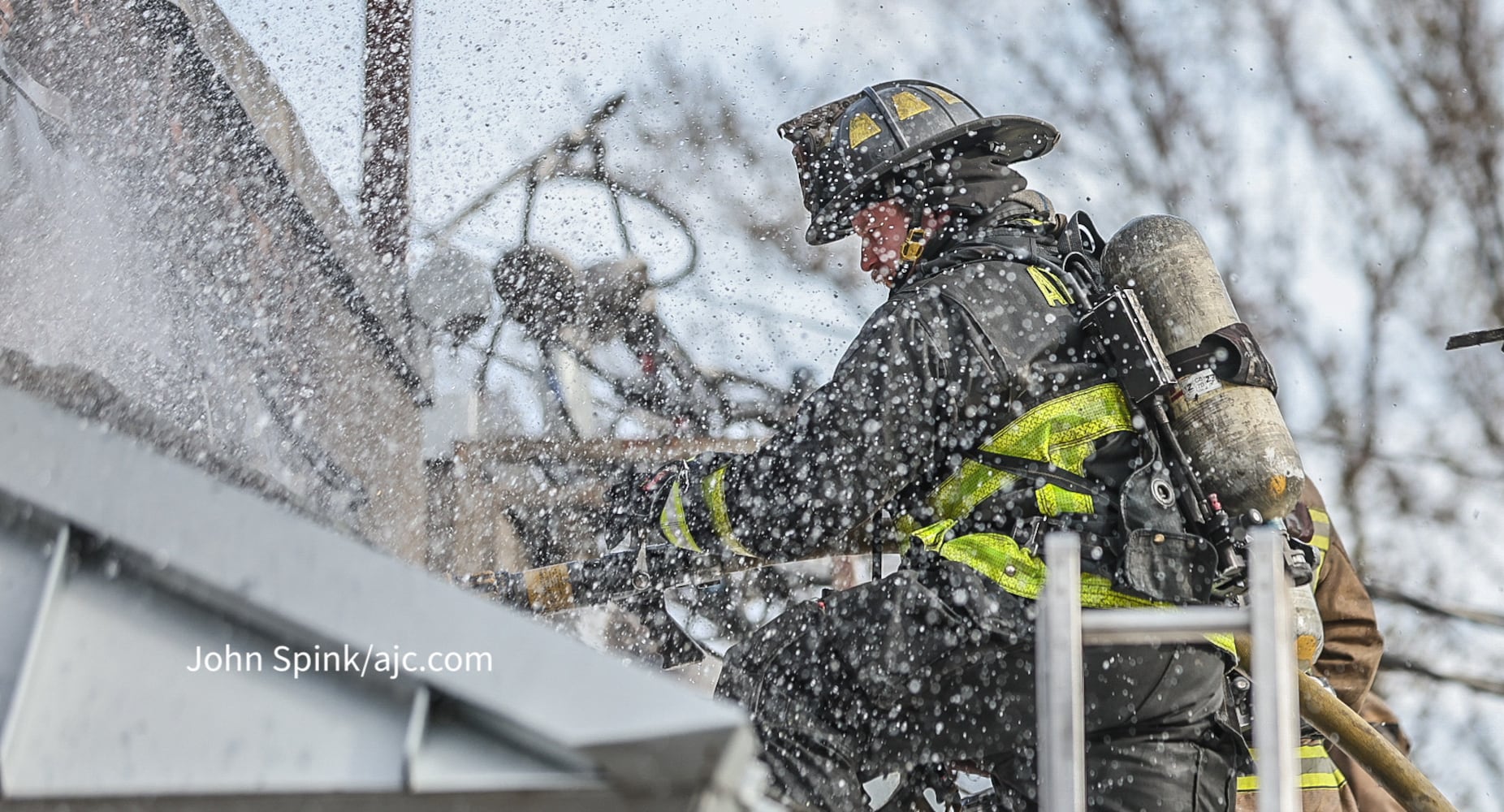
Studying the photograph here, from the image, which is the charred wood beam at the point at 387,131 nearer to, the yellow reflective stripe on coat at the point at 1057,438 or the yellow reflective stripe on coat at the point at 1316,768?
the yellow reflective stripe on coat at the point at 1057,438

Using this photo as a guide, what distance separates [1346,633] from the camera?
4.25m

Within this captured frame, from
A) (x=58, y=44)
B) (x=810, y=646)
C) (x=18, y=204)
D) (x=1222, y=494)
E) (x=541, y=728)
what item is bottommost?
(x=541, y=728)

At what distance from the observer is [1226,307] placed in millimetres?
2994

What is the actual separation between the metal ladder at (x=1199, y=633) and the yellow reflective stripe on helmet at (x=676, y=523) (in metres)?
1.13

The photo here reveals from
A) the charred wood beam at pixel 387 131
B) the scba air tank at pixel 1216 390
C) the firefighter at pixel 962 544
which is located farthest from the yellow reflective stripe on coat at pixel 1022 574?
the charred wood beam at pixel 387 131

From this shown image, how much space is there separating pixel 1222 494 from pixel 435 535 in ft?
8.66

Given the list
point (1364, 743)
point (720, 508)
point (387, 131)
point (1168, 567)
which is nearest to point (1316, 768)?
point (1364, 743)

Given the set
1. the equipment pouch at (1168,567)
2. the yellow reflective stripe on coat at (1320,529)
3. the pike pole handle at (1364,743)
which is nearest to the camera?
the equipment pouch at (1168,567)

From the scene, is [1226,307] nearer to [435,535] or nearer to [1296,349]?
[435,535]

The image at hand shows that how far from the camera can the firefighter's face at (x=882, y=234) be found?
327 centimetres

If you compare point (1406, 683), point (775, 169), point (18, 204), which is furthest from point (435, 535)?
point (1406, 683)

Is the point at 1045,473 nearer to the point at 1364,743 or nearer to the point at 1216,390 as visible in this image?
the point at 1216,390

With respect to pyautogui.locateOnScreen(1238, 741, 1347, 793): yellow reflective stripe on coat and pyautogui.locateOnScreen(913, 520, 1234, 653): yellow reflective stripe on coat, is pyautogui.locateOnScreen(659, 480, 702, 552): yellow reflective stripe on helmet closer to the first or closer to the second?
pyautogui.locateOnScreen(913, 520, 1234, 653): yellow reflective stripe on coat

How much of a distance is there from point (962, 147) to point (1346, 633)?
2.11 metres
